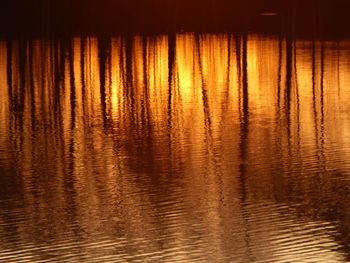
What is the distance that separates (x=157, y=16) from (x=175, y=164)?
5542 cm

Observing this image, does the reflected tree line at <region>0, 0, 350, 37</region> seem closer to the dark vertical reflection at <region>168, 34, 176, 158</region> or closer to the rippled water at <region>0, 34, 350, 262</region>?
the dark vertical reflection at <region>168, 34, 176, 158</region>

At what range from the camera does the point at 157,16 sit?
68.6 m

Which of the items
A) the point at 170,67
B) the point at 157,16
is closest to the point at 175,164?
the point at 170,67

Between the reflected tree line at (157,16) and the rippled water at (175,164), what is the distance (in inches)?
1128

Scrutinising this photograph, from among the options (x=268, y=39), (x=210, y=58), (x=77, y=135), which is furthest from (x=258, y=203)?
(x=268, y=39)

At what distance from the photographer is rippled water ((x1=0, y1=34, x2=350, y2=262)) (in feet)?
31.0

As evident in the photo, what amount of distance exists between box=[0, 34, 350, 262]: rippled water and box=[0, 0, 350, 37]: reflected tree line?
28.6 meters

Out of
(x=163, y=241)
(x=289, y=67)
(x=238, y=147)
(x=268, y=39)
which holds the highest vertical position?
(x=268, y=39)

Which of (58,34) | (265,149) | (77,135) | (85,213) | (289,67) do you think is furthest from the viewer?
(58,34)

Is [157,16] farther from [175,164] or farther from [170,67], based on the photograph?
[175,164]

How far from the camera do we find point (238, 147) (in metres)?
15.5

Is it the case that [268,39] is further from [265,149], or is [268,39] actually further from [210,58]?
[265,149]

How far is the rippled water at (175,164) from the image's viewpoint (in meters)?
9.45

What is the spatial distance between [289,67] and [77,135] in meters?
14.9
